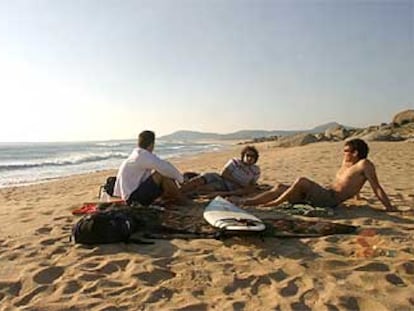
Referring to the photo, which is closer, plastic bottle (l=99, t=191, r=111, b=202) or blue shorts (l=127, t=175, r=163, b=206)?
blue shorts (l=127, t=175, r=163, b=206)

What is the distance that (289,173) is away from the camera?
11.4 metres

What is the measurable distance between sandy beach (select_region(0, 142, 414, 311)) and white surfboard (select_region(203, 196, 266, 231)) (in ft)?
0.44

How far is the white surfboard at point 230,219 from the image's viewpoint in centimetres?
487

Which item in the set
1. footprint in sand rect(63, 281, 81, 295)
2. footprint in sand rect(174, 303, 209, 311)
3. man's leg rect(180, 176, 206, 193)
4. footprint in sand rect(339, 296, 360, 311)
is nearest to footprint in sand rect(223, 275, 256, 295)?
footprint in sand rect(174, 303, 209, 311)

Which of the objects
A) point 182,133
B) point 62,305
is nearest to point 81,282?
point 62,305

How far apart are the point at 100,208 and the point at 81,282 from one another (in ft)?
8.46

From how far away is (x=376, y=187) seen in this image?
611 cm

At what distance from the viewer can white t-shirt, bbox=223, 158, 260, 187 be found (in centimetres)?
745

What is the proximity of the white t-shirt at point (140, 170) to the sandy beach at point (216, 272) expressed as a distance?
1201 millimetres

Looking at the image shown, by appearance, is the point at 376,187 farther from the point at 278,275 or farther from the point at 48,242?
the point at 48,242

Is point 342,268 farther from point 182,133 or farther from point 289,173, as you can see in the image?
point 182,133

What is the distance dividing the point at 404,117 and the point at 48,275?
35.8m

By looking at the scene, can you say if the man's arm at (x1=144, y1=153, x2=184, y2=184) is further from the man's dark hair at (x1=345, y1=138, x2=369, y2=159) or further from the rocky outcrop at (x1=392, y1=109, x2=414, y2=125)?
the rocky outcrop at (x1=392, y1=109, x2=414, y2=125)

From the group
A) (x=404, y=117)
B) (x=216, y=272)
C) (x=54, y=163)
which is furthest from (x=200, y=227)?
(x=404, y=117)
